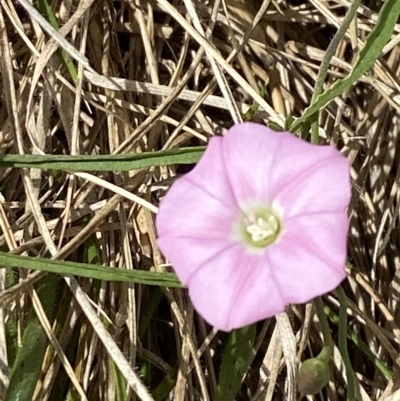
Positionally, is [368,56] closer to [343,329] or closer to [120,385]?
[343,329]

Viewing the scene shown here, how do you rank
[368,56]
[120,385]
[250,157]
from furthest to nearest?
[120,385] < [368,56] < [250,157]

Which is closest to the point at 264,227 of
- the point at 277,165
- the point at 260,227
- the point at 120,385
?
the point at 260,227

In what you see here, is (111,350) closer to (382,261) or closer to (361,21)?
(382,261)

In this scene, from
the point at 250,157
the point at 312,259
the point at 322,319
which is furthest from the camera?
the point at 322,319

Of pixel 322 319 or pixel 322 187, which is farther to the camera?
pixel 322 319

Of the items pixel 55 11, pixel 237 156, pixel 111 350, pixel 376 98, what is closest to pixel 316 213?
pixel 237 156

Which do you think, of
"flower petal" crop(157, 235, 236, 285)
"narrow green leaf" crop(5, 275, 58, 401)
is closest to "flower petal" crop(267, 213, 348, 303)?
"flower petal" crop(157, 235, 236, 285)

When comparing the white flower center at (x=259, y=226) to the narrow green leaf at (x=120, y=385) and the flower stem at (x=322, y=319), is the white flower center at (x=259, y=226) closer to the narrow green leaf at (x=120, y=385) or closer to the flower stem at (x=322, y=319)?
the flower stem at (x=322, y=319)

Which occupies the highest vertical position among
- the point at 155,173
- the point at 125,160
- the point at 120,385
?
the point at 125,160
